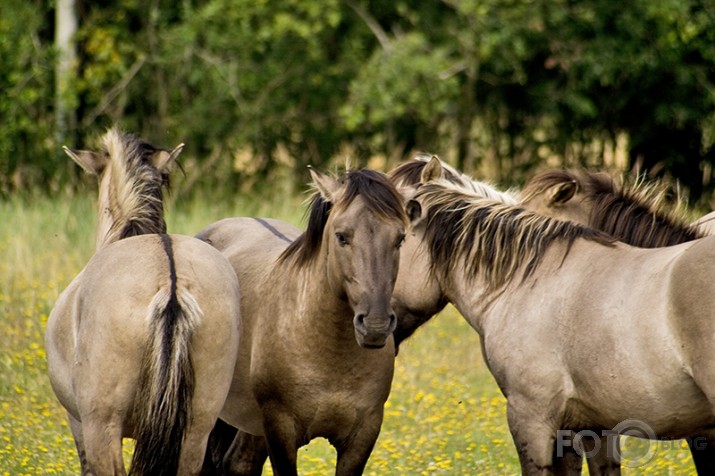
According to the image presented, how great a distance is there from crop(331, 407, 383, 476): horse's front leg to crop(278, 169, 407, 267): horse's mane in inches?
32.6

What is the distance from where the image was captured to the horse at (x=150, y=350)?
4230mm

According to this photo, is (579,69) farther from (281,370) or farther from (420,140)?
(281,370)

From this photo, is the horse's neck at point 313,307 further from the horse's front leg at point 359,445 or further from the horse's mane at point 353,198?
the horse's front leg at point 359,445

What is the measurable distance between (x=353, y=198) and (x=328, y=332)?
0.68m

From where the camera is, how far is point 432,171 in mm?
5609

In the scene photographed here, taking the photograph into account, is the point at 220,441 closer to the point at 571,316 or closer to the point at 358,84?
the point at 571,316

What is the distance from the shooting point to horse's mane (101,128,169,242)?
5348 mm

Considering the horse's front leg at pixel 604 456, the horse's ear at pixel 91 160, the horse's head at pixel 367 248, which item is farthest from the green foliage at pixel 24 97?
the horse's front leg at pixel 604 456

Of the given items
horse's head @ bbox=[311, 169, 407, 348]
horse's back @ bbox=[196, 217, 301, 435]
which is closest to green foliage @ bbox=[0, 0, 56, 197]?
horse's back @ bbox=[196, 217, 301, 435]

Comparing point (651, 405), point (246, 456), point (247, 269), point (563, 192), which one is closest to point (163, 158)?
point (247, 269)

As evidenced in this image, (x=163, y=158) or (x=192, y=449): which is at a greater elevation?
(x=163, y=158)

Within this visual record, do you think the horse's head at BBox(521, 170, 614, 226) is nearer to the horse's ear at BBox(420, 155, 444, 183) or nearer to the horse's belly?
the horse's ear at BBox(420, 155, 444, 183)

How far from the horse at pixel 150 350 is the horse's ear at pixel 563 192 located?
195 centimetres

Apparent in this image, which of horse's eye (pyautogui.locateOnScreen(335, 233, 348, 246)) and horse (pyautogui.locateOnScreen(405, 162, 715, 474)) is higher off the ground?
horse's eye (pyautogui.locateOnScreen(335, 233, 348, 246))
